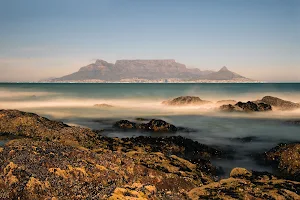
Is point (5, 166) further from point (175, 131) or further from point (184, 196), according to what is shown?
point (175, 131)

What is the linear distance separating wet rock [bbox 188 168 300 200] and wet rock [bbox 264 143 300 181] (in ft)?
15.0

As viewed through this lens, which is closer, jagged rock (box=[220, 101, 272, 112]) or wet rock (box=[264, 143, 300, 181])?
wet rock (box=[264, 143, 300, 181])

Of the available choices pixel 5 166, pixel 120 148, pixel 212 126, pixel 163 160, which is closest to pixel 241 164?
pixel 163 160

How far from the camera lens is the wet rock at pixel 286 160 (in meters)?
16.9

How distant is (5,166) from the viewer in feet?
38.9

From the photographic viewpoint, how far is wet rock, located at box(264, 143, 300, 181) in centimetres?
→ 1685

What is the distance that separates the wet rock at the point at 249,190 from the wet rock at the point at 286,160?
4586mm

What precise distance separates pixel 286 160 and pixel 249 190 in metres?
8.82

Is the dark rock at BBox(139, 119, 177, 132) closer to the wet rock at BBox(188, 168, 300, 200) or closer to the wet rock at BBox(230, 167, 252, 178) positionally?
the wet rock at BBox(230, 167, 252, 178)

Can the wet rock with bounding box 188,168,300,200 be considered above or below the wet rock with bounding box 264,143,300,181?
above

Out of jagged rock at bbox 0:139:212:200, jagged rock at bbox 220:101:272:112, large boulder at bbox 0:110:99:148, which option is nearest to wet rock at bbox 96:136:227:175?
large boulder at bbox 0:110:99:148

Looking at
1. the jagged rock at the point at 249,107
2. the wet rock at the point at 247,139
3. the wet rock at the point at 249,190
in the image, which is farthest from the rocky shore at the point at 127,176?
the jagged rock at the point at 249,107

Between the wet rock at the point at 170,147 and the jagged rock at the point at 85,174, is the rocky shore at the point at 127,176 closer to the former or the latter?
the jagged rock at the point at 85,174

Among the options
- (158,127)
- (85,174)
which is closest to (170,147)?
(158,127)
